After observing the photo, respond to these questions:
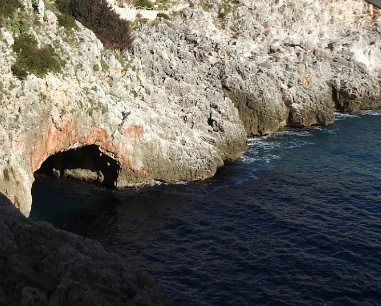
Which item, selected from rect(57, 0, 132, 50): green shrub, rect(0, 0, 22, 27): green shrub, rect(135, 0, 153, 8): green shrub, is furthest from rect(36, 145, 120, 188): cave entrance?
rect(135, 0, 153, 8): green shrub

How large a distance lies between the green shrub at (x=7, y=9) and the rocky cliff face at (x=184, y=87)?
3.32ft

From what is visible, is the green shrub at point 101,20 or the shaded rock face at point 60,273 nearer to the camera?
the shaded rock face at point 60,273

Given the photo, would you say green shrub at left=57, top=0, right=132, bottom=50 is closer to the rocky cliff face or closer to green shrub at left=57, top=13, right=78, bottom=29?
the rocky cliff face

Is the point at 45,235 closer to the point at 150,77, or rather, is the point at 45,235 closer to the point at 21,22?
the point at 21,22

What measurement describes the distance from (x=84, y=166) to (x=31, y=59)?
1334cm

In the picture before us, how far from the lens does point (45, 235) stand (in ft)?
62.7

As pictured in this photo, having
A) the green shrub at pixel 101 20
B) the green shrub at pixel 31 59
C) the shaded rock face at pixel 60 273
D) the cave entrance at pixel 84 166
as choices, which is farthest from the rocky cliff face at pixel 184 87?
the shaded rock face at pixel 60 273

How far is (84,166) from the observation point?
1826 inches

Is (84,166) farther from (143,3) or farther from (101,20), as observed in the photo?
(143,3)

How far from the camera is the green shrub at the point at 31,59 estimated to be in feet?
119

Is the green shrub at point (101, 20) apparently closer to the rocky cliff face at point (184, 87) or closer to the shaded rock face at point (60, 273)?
the rocky cliff face at point (184, 87)

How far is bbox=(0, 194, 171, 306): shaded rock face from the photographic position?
1560 centimetres

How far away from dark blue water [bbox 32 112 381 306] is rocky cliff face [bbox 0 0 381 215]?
4.08 metres

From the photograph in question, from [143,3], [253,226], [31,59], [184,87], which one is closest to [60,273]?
[253,226]
